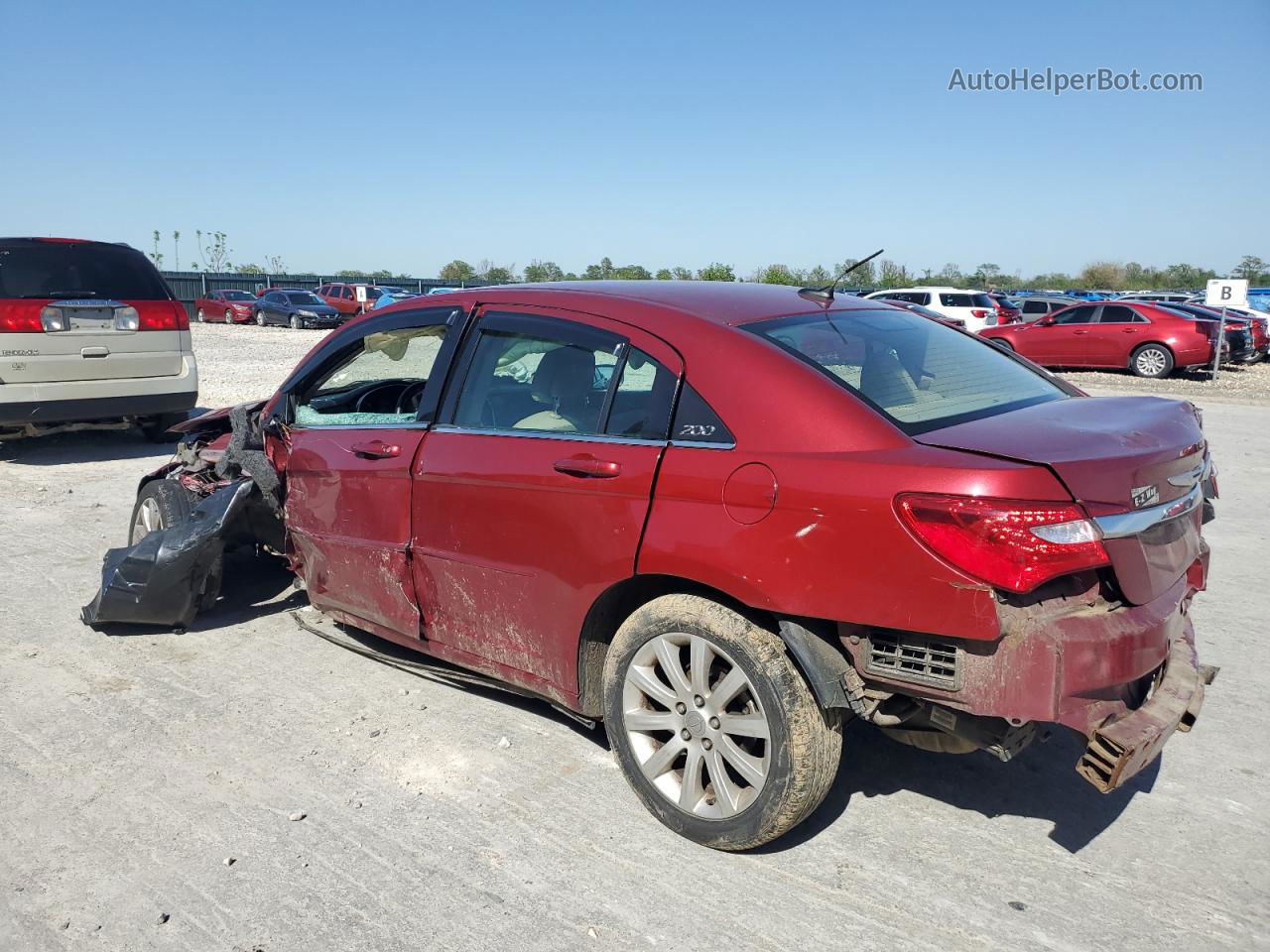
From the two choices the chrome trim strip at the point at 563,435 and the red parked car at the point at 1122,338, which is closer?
the chrome trim strip at the point at 563,435

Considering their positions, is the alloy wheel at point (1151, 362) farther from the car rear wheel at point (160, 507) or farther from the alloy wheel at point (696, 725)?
the alloy wheel at point (696, 725)

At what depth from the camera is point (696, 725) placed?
3133mm

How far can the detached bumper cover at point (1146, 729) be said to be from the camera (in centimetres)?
267

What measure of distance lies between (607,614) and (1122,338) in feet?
67.1

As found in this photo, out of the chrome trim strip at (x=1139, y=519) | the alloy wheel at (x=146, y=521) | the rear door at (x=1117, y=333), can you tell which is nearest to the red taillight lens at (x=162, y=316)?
the alloy wheel at (x=146, y=521)

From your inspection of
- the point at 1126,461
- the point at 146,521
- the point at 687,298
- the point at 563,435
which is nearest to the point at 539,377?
the point at 563,435

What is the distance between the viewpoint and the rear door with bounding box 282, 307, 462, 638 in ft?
13.2

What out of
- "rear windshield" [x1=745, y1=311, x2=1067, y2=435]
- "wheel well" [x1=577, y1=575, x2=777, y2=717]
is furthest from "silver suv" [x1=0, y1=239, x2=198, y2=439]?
"rear windshield" [x1=745, y1=311, x2=1067, y2=435]

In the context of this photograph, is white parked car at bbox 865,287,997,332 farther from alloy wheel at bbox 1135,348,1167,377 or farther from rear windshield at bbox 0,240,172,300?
rear windshield at bbox 0,240,172,300

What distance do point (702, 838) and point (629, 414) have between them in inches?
54.9

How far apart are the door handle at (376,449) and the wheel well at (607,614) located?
118cm

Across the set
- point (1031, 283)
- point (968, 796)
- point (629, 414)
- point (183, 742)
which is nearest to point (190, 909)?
point (183, 742)

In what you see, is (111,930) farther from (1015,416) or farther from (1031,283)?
(1031,283)

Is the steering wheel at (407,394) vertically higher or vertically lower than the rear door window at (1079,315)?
higher
